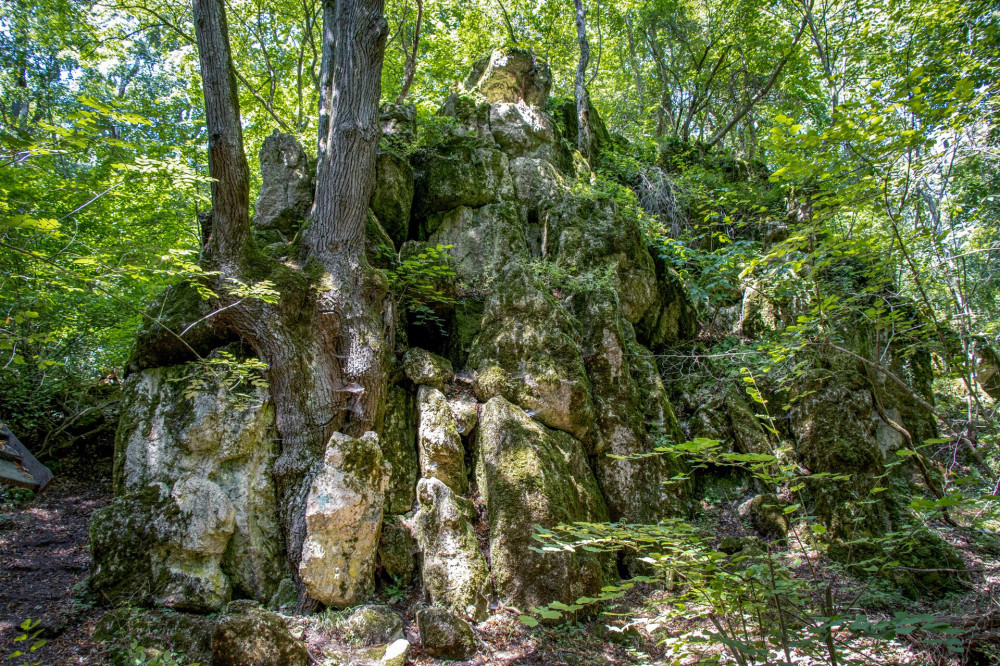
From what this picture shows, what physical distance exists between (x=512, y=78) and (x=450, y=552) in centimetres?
928

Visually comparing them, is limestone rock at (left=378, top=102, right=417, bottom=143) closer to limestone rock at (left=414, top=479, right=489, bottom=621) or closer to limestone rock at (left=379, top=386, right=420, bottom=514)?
limestone rock at (left=379, top=386, right=420, bottom=514)

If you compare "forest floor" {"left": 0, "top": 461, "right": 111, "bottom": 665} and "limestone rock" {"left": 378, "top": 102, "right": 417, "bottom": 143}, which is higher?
"limestone rock" {"left": 378, "top": 102, "right": 417, "bottom": 143}

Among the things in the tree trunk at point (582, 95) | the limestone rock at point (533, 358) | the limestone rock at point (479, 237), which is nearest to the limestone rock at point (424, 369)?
the limestone rock at point (533, 358)

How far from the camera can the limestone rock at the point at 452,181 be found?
8305 mm

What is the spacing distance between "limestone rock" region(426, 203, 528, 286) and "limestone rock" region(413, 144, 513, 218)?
15cm

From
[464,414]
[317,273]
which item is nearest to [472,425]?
[464,414]

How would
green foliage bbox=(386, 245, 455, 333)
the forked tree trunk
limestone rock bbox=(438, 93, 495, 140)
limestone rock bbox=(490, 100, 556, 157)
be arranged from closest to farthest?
the forked tree trunk → green foliage bbox=(386, 245, 455, 333) → limestone rock bbox=(438, 93, 495, 140) → limestone rock bbox=(490, 100, 556, 157)

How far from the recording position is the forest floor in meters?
3.71

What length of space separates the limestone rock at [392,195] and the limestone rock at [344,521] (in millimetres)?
3922

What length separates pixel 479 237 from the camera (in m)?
8.21

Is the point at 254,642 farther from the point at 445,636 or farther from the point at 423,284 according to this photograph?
the point at 423,284

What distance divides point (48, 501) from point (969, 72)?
1062cm

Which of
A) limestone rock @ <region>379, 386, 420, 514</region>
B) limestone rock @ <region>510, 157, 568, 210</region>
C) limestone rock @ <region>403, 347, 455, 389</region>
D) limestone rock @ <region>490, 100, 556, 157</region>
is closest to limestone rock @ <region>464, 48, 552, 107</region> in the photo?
limestone rock @ <region>490, 100, 556, 157</region>

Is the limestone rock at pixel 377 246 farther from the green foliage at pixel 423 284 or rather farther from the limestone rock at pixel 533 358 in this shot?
the limestone rock at pixel 533 358
